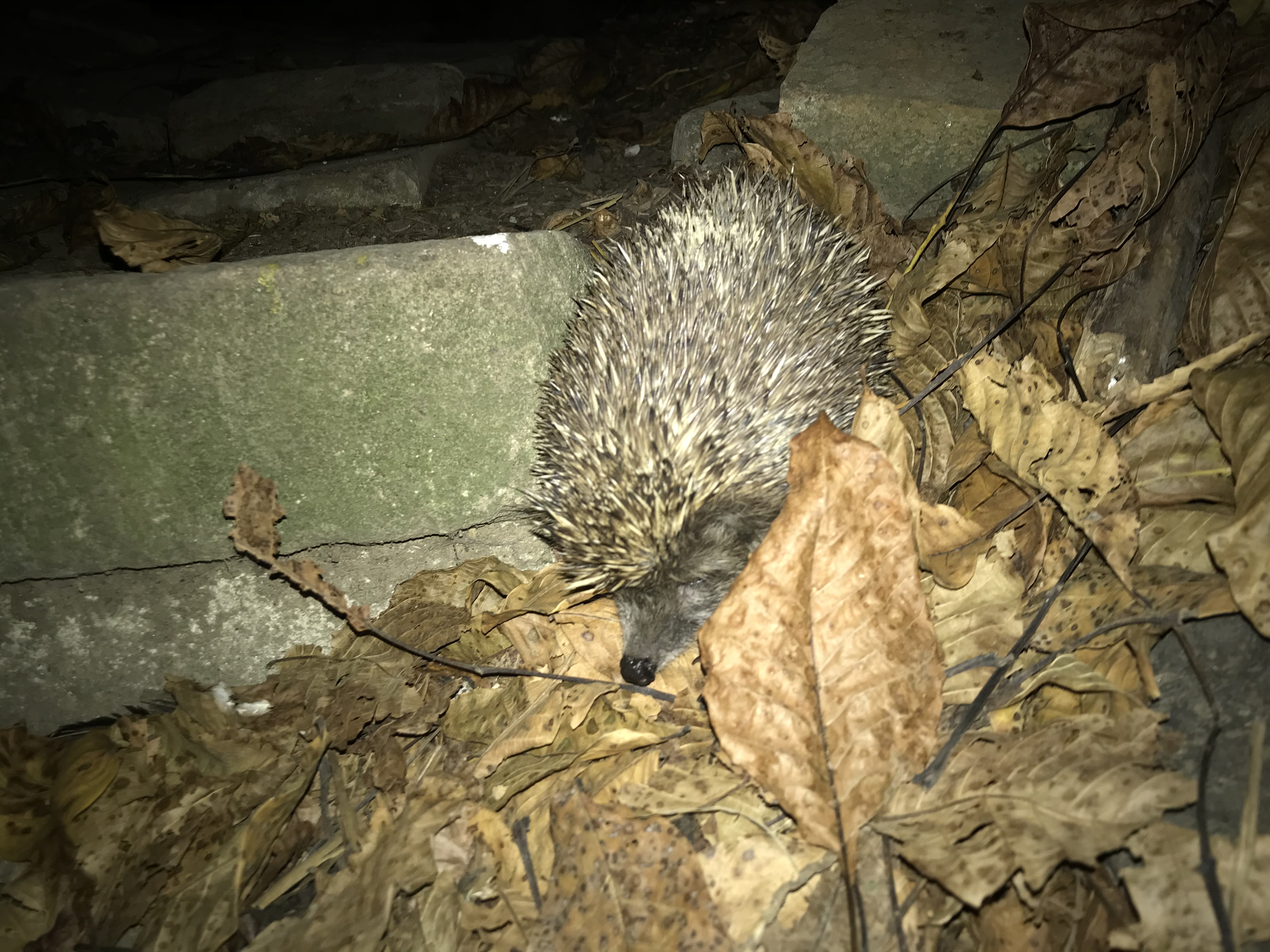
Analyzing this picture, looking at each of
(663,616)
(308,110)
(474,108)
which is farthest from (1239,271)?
(308,110)

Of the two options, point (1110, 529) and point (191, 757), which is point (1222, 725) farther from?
point (191, 757)

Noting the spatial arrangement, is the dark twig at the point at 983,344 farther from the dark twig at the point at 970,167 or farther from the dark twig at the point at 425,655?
the dark twig at the point at 425,655

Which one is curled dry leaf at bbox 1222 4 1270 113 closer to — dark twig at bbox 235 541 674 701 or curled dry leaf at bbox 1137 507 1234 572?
curled dry leaf at bbox 1137 507 1234 572

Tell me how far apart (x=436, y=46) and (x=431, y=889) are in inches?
324

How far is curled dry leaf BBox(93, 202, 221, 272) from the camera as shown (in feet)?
11.5

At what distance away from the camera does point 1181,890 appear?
1.94 meters

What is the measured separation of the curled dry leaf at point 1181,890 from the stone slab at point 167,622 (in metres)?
2.75

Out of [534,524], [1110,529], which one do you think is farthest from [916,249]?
[534,524]

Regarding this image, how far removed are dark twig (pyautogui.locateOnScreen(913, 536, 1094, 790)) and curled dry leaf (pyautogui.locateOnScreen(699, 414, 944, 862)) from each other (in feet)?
0.25

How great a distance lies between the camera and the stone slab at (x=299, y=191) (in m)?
4.34

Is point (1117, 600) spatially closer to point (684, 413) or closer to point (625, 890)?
point (684, 413)

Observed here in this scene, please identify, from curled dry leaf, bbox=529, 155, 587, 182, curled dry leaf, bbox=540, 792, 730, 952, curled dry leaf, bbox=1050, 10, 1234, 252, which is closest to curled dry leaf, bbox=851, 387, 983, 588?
curled dry leaf, bbox=540, 792, 730, 952

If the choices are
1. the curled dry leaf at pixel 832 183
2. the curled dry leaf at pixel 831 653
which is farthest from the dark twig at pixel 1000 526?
the curled dry leaf at pixel 832 183

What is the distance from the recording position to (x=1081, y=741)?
7.26 feet
